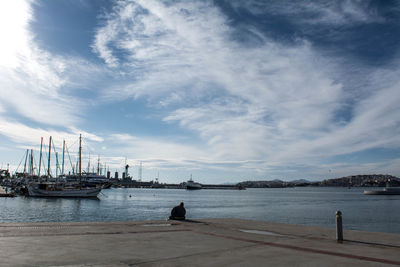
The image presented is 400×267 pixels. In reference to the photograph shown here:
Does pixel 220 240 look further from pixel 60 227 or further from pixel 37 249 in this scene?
pixel 60 227

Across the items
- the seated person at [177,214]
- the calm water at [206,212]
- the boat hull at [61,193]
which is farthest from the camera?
the boat hull at [61,193]

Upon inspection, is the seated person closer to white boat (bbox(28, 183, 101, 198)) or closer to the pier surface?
the pier surface

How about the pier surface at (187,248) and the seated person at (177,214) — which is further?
the seated person at (177,214)

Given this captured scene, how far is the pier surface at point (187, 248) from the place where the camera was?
8.27m

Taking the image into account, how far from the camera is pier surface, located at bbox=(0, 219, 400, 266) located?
325 inches

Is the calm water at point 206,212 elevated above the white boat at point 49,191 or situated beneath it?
situated beneath

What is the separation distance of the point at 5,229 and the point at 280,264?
11372mm

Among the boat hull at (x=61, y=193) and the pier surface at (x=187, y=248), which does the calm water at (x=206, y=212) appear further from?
the pier surface at (x=187, y=248)

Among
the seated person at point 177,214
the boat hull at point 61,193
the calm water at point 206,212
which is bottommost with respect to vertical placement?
the calm water at point 206,212

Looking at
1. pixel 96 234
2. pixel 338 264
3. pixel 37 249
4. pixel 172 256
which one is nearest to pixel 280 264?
pixel 338 264

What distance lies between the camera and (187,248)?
1030cm

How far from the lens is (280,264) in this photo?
8102 millimetres

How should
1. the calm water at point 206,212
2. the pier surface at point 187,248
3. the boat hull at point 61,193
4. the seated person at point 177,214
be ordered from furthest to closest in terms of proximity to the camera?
the boat hull at point 61,193, the calm water at point 206,212, the seated person at point 177,214, the pier surface at point 187,248

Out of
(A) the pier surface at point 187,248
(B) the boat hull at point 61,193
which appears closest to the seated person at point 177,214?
(A) the pier surface at point 187,248
